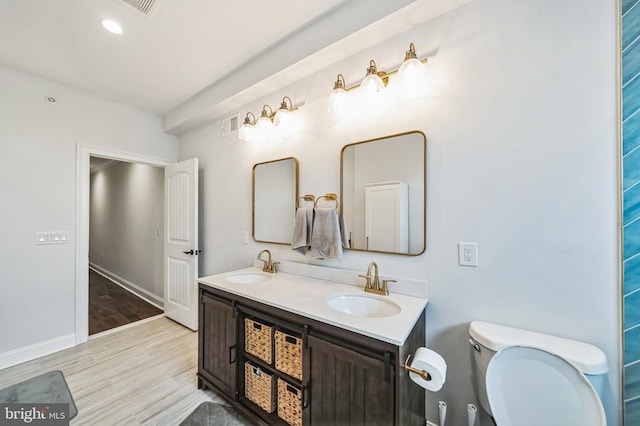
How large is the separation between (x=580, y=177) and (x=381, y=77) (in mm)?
1133

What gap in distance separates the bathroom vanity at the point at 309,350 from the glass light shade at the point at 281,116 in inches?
50.1

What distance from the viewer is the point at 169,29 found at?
168cm

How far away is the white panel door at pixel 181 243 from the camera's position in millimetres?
2711

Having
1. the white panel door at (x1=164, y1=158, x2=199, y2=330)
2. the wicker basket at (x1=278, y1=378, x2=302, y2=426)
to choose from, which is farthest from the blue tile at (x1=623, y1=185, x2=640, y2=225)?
the white panel door at (x1=164, y1=158, x2=199, y2=330)

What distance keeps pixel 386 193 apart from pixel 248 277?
1.33 metres

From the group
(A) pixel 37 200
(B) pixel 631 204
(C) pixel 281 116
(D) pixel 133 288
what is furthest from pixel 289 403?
(D) pixel 133 288

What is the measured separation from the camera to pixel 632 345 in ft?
3.19

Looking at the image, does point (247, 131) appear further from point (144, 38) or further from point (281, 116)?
point (144, 38)

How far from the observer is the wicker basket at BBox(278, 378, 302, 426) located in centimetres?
131

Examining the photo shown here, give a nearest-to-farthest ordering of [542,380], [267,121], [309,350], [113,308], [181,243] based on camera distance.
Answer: [542,380]
[309,350]
[267,121]
[181,243]
[113,308]

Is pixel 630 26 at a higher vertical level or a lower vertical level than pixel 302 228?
higher

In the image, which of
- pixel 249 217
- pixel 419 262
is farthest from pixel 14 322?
pixel 419 262

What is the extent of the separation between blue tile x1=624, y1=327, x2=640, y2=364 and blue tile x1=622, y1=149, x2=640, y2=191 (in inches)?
23.1

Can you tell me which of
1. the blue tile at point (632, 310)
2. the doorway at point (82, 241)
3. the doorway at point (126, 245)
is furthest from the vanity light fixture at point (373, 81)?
the doorway at point (126, 245)
